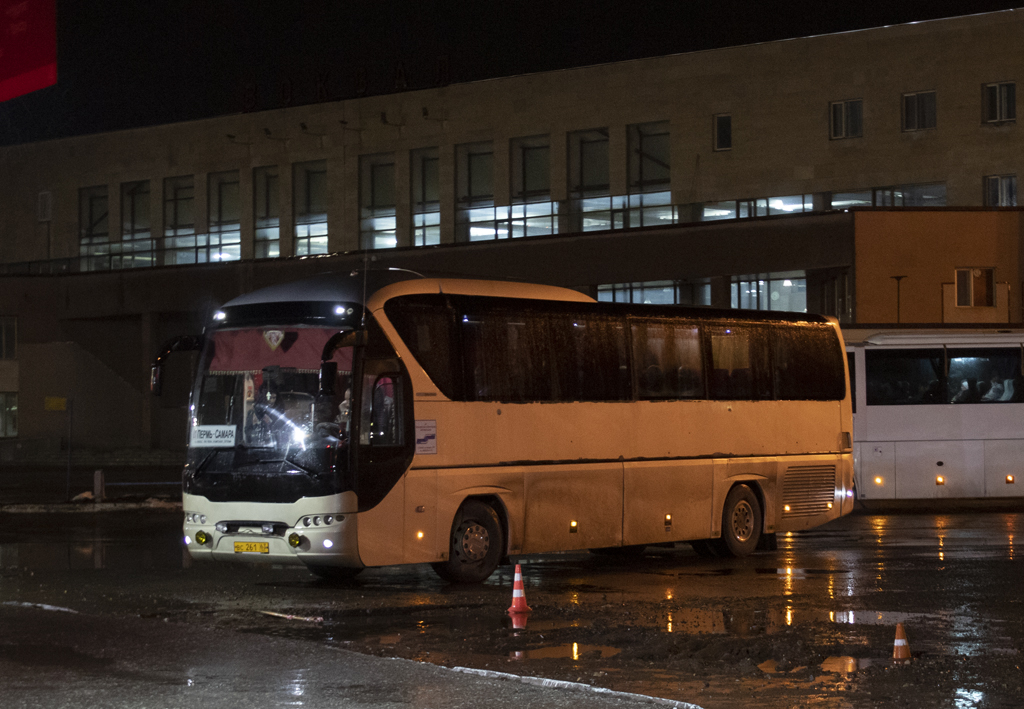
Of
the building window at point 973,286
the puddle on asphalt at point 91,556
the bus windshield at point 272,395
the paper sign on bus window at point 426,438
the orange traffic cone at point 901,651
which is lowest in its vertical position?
the puddle on asphalt at point 91,556

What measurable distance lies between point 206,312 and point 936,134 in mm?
29714

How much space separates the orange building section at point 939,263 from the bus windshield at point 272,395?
29.1 metres

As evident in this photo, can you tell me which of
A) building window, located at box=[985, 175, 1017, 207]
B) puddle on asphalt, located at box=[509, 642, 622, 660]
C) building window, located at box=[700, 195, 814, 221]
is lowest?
puddle on asphalt, located at box=[509, 642, 622, 660]

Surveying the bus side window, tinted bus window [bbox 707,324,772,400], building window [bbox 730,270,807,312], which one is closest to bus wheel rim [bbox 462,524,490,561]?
the bus side window

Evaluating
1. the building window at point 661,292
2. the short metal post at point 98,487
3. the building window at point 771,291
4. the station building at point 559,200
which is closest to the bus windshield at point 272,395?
the short metal post at point 98,487

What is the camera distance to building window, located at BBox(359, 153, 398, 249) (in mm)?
57250

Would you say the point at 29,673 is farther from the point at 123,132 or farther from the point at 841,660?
the point at 123,132

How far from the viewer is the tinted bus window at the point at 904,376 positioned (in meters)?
28.6

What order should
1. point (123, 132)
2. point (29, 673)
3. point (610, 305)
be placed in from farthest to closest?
point (123, 132) < point (610, 305) < point (29, 673)

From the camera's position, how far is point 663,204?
160ft

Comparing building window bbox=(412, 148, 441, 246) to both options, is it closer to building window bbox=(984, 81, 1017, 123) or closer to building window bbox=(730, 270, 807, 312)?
building window bbox=(730, 270, 807, 312)

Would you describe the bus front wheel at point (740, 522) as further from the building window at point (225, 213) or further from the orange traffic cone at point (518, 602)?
the building window at point (225, 213)

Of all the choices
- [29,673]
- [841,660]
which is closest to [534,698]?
[841,660]

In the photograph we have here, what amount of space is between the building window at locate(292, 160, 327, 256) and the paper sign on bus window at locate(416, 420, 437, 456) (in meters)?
43.7
